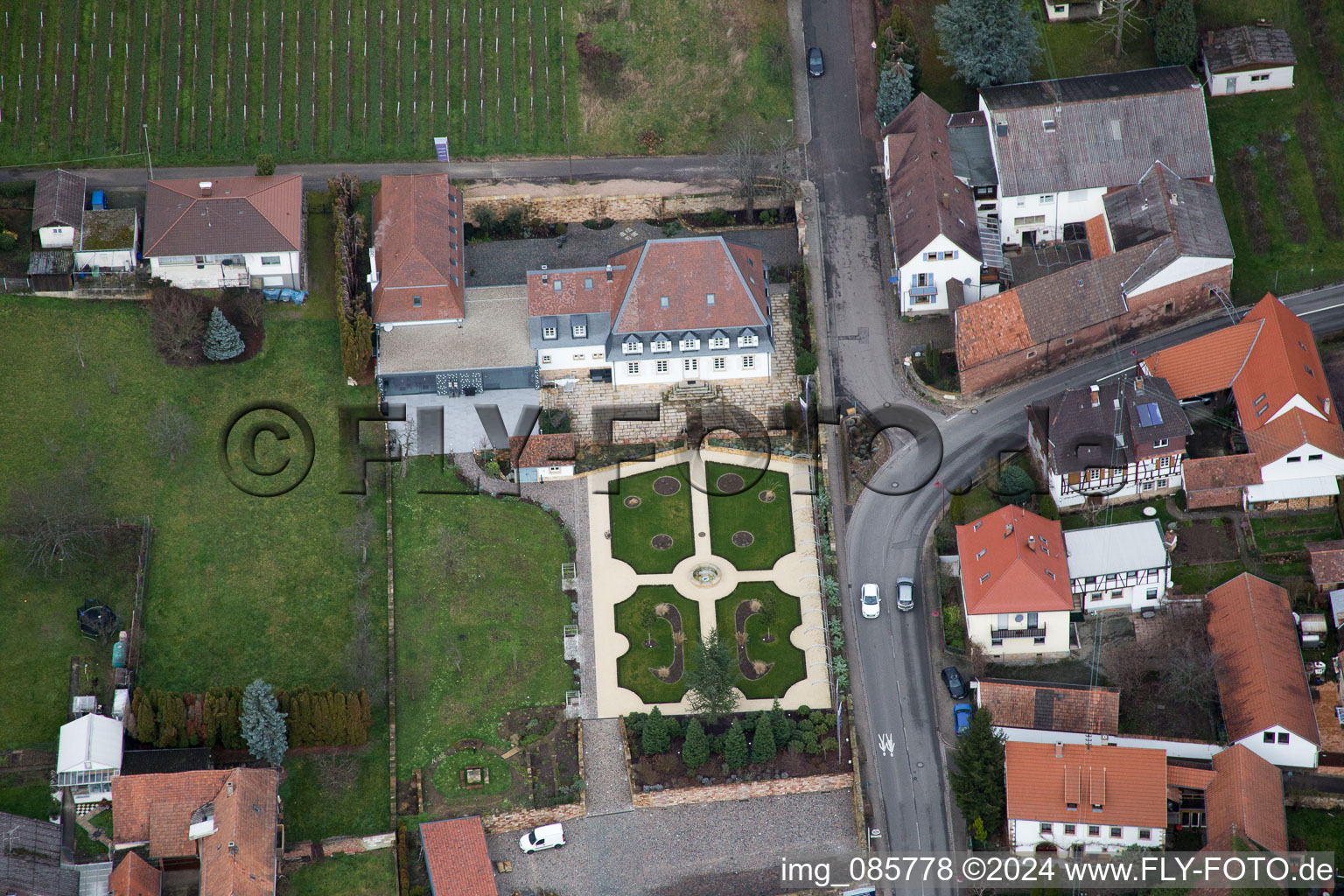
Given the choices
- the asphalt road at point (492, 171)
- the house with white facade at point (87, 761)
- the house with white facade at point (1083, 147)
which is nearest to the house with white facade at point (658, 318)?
the asphalt road at point (492, 171)

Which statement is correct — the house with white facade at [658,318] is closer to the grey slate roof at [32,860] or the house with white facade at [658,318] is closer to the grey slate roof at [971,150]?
the grey slate roof at [971,150]

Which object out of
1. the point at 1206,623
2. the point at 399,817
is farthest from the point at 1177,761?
the point at 399,817

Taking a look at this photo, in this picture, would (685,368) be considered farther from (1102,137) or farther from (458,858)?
(458,858)

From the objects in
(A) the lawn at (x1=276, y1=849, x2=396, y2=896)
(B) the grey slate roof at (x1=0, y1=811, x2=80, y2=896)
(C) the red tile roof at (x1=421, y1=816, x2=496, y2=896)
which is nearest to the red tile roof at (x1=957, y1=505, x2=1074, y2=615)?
(C) the red tile roof at (x1=421, y1=816, x2=496, y2=896)

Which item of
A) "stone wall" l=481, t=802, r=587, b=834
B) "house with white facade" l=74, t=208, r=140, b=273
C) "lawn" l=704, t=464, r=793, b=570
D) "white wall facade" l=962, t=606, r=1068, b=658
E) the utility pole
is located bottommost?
"stone wall" l=481, t=802, r=587, b=834

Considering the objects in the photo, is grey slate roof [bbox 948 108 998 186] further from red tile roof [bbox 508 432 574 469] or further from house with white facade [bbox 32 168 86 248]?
house with white facade [bbox 32 168 86 248]

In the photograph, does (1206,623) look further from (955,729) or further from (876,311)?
(876,311)
